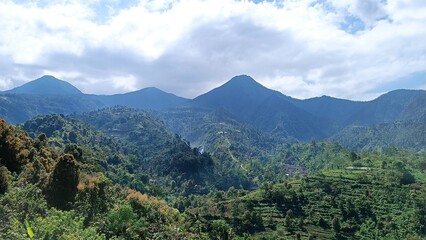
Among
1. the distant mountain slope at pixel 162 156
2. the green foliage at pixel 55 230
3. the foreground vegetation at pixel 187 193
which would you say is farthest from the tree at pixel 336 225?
the distant mountain slope at pixel 162 156

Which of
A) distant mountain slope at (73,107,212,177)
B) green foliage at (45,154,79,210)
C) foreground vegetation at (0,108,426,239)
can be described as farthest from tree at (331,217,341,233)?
distant mountain slope at (73,107,212,177)

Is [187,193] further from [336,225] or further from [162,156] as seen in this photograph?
[336,225]

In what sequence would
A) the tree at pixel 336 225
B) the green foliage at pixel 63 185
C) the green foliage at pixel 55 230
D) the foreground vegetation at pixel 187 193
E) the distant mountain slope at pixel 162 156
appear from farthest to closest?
1. the distant mountain slope at pixel 162 156
2. the tree at pixel 336 225
3. the green foliage at pixel 63 185
4. the foreground vegetation at pixel 187 193
5. the green foliage at pixel 55 230

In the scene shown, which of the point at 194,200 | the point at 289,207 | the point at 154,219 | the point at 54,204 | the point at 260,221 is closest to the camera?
the point at 54,204

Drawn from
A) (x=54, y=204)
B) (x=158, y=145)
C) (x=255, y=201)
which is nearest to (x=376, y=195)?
(x=255, y=201)

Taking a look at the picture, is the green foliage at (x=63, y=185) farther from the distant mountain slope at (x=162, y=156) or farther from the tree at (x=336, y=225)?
the distant mountain slope at (x=162, y=156)

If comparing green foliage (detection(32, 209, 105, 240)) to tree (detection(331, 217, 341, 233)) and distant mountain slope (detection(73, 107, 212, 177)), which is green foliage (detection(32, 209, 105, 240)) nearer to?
tree (detection(331, 217, 341, 233))

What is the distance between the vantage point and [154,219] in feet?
104

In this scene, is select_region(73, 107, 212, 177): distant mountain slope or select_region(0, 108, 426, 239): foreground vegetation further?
select_region(73, 107, 212, 177): distant mountain slope

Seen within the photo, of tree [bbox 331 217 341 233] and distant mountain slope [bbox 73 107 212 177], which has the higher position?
distant mountain slope [bbox 73 107 212 177]

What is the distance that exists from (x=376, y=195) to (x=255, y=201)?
21.4m

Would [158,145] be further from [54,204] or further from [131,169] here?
[54,204]

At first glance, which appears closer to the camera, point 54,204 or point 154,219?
point 54,204

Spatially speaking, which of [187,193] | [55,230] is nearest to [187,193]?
[187,193]
